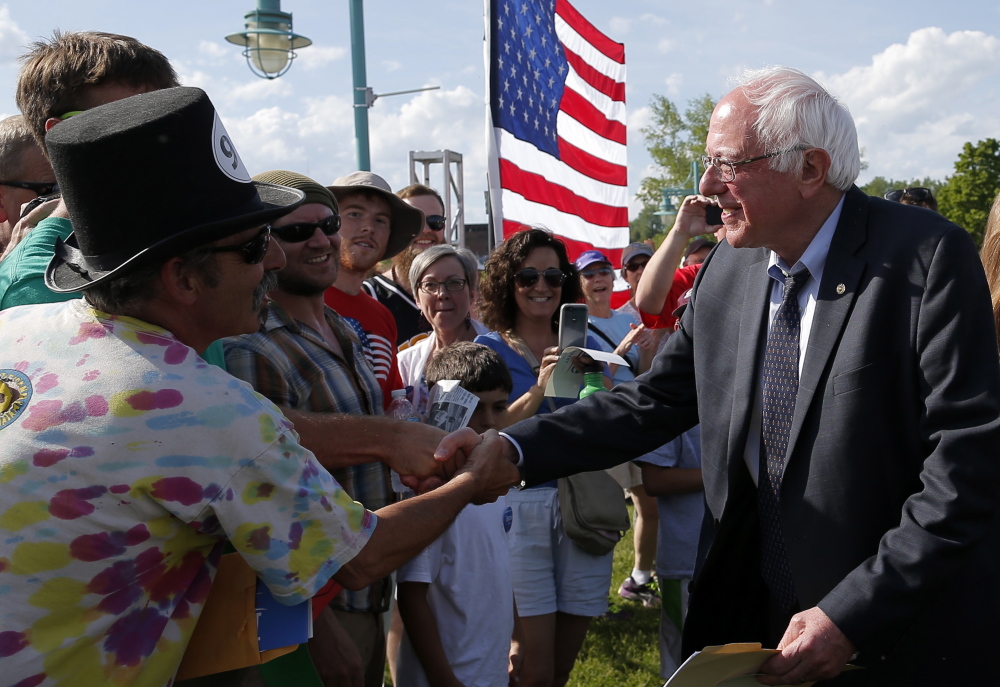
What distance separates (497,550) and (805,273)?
1.62 meters

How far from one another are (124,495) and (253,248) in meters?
0.59

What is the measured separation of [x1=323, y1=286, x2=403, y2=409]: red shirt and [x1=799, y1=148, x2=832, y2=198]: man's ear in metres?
1.76

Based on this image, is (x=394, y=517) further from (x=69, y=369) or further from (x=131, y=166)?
(x=131, y=166)

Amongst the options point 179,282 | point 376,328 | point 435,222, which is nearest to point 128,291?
point 179,282

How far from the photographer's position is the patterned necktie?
2.54 m

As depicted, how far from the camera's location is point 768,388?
8.56 feet

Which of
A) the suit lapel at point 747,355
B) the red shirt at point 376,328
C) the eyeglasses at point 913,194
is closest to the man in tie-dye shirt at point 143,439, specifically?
the suit lapel at point 747,355

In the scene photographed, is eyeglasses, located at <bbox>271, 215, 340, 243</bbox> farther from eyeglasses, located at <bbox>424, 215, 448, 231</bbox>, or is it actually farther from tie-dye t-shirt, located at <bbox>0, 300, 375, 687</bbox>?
eyeglasses, located at <bbox>424, 215, 448, 231</bbox>

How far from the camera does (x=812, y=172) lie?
260 centimetres

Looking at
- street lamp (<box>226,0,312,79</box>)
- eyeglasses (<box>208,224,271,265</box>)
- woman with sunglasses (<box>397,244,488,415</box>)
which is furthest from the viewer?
street lamp (<box>226,0,312,79</box>)

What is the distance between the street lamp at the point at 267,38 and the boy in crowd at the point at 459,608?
767 centimetres

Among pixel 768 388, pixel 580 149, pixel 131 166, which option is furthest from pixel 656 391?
pixel 580 149

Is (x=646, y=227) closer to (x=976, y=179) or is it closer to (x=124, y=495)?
(x=976, y=179)

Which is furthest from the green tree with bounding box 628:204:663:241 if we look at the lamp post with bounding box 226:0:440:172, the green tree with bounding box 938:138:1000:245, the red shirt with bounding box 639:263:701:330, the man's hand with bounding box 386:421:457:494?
the man's hand with bounding box 386:421:457:494
